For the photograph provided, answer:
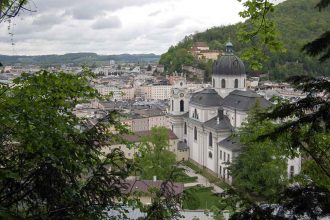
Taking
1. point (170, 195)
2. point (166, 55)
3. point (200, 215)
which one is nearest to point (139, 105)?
point (166, 55)

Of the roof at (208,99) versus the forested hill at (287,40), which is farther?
the forested hill at (287,40)

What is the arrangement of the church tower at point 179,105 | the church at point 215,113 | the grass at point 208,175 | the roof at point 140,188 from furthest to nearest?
the church tower at point 179,105 → the church at point 215,113 → the grass at point 208,175 → the roof at point 140,188

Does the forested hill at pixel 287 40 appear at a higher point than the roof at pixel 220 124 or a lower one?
higher

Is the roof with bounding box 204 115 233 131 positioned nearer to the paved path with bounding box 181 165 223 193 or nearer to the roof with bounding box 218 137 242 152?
the roof with bounding box 218 137 242 152

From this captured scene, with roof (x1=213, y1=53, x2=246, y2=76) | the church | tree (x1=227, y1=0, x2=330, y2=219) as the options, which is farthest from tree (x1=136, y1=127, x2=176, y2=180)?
tree (x1=227, y1=0, x2=330, y2=219)

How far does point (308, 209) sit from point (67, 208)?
301cm

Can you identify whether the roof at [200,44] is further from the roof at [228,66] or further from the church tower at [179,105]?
the roof at [228,66]

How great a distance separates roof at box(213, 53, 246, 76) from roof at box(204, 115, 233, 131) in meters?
5.50

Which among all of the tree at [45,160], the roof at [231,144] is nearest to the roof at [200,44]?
the roof at [231,144]

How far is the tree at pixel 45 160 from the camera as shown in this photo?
6.07 m

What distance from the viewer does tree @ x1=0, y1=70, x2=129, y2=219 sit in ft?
19.9

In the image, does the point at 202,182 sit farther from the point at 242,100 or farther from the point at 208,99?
the point at 208,99

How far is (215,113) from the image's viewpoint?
47.7 m

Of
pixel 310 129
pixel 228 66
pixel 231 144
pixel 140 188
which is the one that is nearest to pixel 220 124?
pixel 231 144
